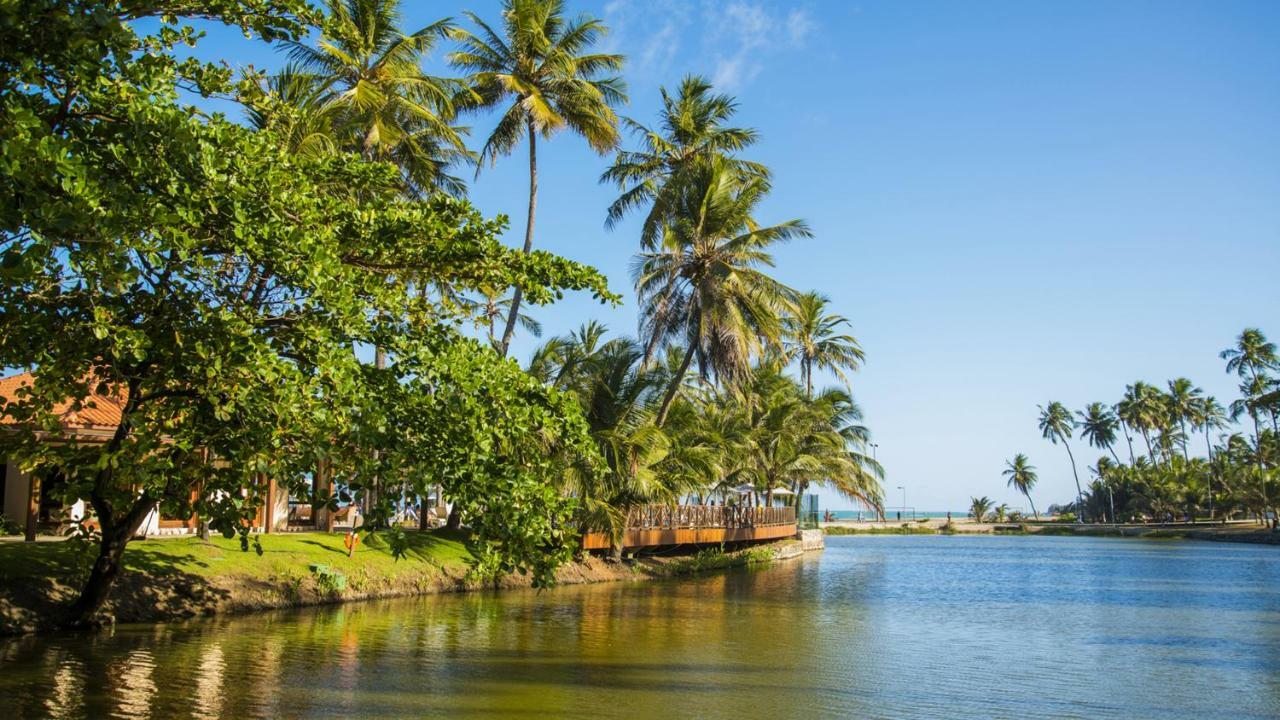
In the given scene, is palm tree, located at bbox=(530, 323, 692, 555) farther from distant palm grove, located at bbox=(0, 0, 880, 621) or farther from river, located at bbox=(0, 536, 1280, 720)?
distant palm grove, located at bbox=(0, 0, 880, 621)

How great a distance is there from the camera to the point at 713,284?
27750 mm

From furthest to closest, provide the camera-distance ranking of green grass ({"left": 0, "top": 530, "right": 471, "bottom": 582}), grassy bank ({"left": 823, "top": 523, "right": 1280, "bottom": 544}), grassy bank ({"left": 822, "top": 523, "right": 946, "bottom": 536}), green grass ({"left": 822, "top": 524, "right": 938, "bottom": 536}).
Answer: grassy bank ({"left": 822, "top": 523, "right": 946, "bottom": 536}), green grass ({"left": 822, "top": 524, "right": 938, "bottom": 536}), grassy bank ({"left": 823, "top": 523, "right": 1280, "bottom": 544}), green grass ({"left": 0, "top": 530, "right": 471, "bottom": 582})

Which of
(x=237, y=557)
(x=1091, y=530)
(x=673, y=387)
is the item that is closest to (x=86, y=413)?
(x=237, y=557)

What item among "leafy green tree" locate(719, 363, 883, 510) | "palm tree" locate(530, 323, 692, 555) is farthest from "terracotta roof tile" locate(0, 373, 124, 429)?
"leafy green tree" locate(719, 363, 883, 510)

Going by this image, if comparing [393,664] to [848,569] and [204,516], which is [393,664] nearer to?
[204,516]

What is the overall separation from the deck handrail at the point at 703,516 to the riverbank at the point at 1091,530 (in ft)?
122

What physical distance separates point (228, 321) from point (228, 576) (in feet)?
28.5

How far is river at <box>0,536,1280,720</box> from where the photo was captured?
31.4 feet

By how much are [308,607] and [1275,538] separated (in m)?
61.9

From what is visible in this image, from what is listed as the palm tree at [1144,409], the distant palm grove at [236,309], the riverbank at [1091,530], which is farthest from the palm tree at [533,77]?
the palm tree at [1144,409]

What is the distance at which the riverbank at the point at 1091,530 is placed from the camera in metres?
62.1

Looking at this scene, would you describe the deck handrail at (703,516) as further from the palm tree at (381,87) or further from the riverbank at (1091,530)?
the riverbank at (1091,530)

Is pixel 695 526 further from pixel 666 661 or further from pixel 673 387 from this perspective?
pixel 666 661

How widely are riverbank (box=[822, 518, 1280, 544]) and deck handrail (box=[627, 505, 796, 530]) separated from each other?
37.1m
